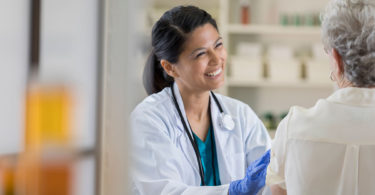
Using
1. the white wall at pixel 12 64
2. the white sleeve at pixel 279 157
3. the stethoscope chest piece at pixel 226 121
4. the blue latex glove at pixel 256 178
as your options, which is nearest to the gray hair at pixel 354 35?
the white sleeve at pixel 279 157

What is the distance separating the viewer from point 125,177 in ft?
1.47

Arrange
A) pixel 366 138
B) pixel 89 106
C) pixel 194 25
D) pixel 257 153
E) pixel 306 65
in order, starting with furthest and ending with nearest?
pixel 306 65, pixel 257 153, pixel 194 25, pixel 366 138, pixel 89 106

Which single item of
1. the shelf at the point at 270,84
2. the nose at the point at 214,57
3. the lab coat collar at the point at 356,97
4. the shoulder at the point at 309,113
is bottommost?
the shoulder at the point at 309,113

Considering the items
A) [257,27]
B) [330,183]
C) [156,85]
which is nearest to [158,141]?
[156,85]

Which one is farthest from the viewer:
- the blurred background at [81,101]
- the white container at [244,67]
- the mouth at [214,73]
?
the white container at [244,67]

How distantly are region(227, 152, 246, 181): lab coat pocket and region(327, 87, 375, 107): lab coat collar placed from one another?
0.34m

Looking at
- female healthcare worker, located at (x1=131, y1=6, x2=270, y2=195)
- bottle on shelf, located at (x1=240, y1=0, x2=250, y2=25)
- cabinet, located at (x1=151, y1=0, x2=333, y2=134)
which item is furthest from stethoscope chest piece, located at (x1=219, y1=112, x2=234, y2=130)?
bottle on shelf, located at (x1=240, y1=0, x2=250, y2=25)

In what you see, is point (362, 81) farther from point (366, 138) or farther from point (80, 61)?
point (80, 61)

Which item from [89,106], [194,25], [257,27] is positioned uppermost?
[257,27]

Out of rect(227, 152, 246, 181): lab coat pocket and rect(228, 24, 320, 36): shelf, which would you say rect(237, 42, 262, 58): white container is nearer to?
rect(228, 24, 320, 36): shelf

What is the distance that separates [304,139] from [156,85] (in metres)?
0.36

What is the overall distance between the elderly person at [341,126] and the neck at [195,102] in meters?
0.31

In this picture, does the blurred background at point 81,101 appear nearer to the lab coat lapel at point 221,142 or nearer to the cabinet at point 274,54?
the lab coat lapel at point 221,142

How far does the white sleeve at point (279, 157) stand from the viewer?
77 centimetres
